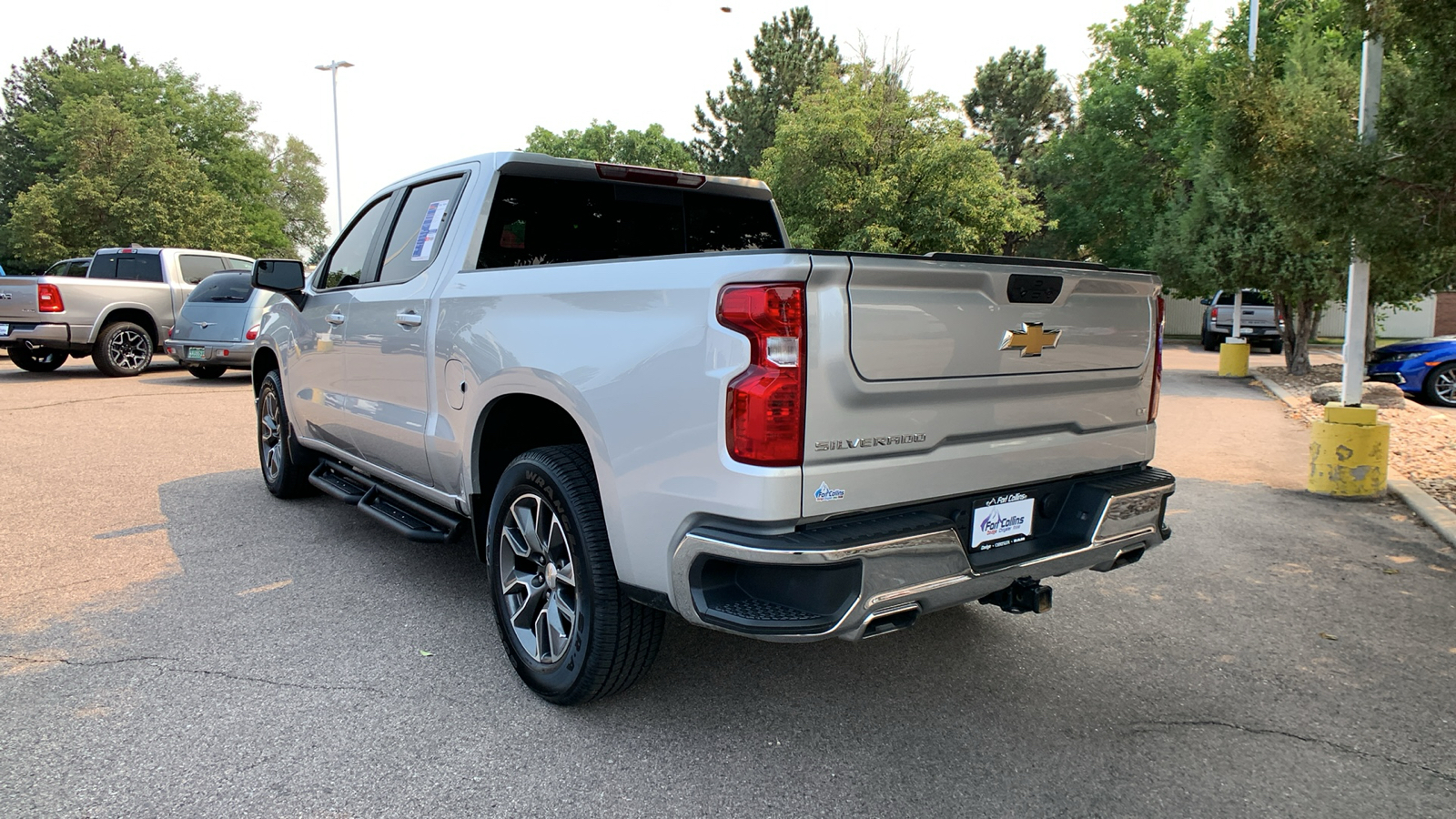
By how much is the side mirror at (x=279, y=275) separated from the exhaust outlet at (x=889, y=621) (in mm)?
4149

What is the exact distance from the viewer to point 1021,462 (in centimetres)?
303

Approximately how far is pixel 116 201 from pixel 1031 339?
35.5 metres

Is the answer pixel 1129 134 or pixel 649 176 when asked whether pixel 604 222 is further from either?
pixel 1129 134

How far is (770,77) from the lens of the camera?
140ft

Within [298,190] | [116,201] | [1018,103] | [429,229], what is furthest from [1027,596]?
[298,190]

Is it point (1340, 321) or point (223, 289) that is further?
point (1340, 321)

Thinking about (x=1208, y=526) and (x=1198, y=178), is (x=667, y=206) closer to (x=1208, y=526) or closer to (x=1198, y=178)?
(x=1208, y=526)

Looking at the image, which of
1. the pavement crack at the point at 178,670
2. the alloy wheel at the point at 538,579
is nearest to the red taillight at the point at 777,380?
the alloy wheel at the point at 538,579

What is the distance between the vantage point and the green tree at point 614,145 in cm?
5162

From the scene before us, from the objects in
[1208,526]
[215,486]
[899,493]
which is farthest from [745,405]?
[215,486]

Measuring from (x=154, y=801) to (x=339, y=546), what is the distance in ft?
8.89

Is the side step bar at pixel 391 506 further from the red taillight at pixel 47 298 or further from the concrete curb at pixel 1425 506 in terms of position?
the red taillight at pixel 47 298

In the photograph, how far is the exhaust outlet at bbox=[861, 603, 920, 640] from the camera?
2.52 m

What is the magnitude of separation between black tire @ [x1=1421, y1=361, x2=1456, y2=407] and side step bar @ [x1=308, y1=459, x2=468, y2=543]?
48.5 ft
